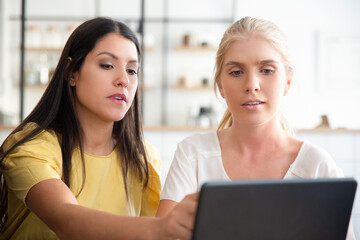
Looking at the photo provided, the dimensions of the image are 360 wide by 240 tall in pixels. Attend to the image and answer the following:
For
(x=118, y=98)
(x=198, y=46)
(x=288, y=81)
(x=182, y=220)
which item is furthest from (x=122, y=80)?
(x=198, y=46)

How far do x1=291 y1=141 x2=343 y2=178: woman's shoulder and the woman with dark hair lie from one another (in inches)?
18.7

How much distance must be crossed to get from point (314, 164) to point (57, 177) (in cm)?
60

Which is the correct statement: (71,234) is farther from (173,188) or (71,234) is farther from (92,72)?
(92,72)

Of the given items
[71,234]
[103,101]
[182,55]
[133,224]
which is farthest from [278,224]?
[182,55]

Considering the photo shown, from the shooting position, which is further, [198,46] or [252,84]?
[198,46]

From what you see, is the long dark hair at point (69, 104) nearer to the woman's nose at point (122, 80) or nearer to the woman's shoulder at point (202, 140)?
the woman's nose at point (122, 80)

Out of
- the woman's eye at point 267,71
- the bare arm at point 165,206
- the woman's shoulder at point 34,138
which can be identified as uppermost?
the woman's eye at point 267,71

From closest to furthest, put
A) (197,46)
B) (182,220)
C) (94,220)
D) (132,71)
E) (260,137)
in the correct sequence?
(182,220) → (94,220) → (260,137) → (132,71) → (197,46)

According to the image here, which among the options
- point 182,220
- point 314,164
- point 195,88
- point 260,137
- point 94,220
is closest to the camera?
point 182,220

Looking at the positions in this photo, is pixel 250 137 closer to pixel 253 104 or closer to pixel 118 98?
pixel 253 104

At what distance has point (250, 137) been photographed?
1.18 m

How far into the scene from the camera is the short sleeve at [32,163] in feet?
3.48

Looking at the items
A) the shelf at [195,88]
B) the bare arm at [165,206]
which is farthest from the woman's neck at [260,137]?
the shelf at [195,88]

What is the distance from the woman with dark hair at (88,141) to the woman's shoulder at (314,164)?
48 centimetres
